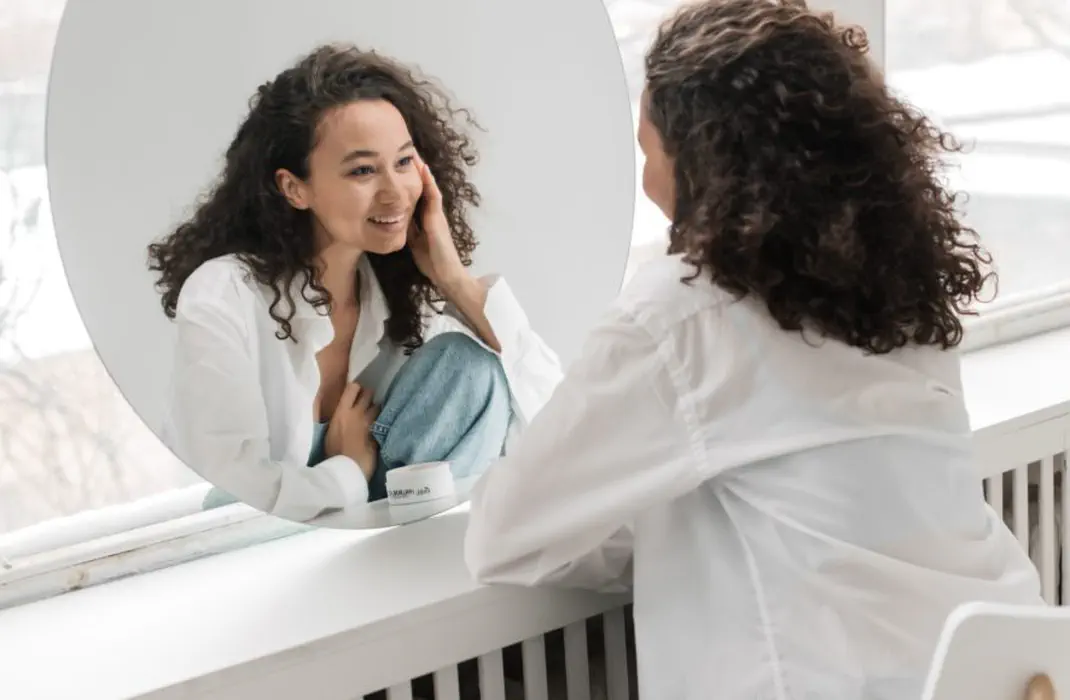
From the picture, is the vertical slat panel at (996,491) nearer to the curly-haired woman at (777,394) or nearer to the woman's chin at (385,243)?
the curly-haired woman at (777,394)

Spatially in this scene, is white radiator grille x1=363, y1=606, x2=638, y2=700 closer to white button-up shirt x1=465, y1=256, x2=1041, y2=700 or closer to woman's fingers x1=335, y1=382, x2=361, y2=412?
white button-up shirt x1=465, y1=256, x2=1041, y2=700

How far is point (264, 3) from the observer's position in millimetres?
1181

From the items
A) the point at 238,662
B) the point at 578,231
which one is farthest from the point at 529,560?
the point at 578,231

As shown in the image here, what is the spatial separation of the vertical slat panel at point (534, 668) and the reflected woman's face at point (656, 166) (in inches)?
16.2

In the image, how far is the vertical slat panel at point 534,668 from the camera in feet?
4.24

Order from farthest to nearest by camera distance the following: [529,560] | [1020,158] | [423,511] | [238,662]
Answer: [1020,158], [423,511], [529,560], [238,662]

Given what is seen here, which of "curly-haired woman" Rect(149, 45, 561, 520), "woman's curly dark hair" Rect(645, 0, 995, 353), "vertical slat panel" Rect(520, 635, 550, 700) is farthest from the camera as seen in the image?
"vertical slat panel" Rect(520, 635, 550, 700)

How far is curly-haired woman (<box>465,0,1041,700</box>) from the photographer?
1.11 metres

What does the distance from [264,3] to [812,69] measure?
459 mm

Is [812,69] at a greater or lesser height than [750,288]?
greater

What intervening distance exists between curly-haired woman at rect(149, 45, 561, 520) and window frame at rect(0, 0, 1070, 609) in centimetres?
3

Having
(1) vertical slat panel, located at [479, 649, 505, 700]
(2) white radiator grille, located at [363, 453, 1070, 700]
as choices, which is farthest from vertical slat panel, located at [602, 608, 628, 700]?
(1) vertical slat panel, located at [479, 649, 505, 700]

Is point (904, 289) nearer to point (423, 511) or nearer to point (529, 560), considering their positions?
point (529, 560)

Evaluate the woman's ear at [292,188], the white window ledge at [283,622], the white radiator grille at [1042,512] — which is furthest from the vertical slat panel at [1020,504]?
the woman's ear at [292,188]
